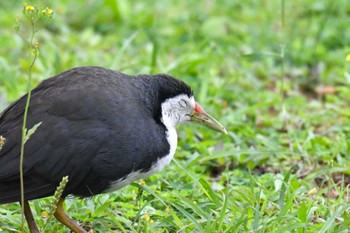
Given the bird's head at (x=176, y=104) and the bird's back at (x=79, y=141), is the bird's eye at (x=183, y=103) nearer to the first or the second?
the bird's head at (x=176, y=104)

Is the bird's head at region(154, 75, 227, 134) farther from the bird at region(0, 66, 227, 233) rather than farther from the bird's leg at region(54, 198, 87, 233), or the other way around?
the bird's leg at region(54, 198, 87, 233)

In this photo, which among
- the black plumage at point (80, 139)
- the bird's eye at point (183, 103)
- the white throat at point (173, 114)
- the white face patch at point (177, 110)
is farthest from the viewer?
the bird's eye at point (183, 103)

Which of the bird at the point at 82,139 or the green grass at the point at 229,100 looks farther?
the green grass at the point at 229,100

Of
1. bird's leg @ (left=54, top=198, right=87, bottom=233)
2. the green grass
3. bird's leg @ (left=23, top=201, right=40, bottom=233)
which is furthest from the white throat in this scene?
bird's leg @ (left=23, top=201, right=40, bottom=233)

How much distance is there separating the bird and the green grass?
0.96ft

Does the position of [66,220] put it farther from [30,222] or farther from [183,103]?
[183,103]

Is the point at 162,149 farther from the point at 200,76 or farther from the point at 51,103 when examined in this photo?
the point at 200,76

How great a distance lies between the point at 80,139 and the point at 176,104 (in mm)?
795

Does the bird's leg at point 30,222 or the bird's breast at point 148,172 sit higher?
the bird's breast at point 148,172

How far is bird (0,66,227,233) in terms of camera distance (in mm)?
4316

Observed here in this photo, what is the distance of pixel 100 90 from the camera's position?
4.56 meters

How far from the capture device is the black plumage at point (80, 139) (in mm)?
4312

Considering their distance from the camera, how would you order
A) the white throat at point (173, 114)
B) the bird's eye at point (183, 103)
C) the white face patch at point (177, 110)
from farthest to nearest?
the bird's eye at point (183, 103) → the white face patch at point (177, 110) → the white throat at point (173, 114)

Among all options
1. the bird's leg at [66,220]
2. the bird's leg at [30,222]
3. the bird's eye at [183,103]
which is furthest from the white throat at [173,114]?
the bird's leg at [30,222]
